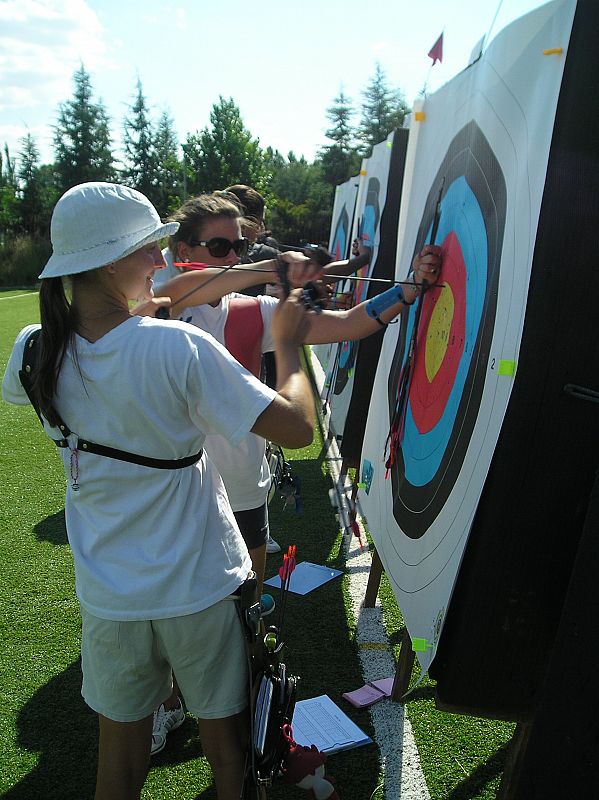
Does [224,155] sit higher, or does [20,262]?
[224,155]

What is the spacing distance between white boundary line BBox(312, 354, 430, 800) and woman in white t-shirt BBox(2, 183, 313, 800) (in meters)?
0.74

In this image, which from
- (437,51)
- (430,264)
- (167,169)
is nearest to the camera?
(430,264)

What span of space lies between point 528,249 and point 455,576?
0.67 meters

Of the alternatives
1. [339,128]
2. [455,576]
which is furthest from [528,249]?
[339,128]

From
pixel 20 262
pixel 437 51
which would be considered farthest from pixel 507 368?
pixel 20 262

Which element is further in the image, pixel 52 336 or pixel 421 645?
pixel 421 645

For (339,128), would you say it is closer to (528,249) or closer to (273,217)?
(273,217)

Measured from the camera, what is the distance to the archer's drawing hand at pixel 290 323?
1.36 m

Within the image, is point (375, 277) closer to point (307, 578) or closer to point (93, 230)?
point (307, 578)

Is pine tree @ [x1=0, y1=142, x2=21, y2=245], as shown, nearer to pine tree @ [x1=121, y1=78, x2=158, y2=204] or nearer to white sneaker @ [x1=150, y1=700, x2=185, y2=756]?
pine tree @ [x1=121, y1=78, x2=158, y2=204]

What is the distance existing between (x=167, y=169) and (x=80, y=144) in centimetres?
428

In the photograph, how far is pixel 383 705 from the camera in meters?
2.25

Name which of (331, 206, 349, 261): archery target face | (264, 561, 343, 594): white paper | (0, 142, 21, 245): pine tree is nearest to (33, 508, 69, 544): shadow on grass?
(264, 561, 343, 594): white paper

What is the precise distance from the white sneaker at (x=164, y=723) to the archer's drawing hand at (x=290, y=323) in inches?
50.5
